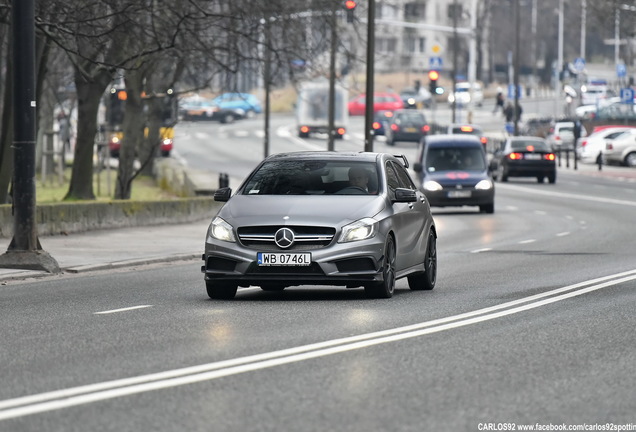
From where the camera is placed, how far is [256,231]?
15578 millimetres

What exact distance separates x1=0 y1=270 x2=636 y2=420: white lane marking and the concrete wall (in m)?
13.3

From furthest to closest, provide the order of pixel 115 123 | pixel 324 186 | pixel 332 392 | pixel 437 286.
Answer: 1. pixel 115 123
2. pixel 437 286
3. pixel 324 186
4. pixel 332 392

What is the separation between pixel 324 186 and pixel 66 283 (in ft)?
12.2

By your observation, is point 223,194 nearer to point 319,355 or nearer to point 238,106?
point 319,355

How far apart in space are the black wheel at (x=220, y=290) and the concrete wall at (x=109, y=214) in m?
10.4

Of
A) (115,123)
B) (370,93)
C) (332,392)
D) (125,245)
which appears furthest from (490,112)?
(332,392)

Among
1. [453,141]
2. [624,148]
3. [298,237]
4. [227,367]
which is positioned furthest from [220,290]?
[624,148]

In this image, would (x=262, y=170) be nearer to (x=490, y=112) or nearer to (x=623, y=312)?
(x=623, y=312)

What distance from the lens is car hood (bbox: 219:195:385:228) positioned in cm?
1555

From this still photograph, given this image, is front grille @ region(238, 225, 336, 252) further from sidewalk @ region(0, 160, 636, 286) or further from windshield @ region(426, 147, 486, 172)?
windshield @ region(426, 147, 486, 172)

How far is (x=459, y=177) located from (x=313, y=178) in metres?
21.6

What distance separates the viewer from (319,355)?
1120cm

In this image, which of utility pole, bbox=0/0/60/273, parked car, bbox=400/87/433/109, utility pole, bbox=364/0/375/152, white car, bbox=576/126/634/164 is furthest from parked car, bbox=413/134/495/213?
parked car, bbox=400/87/433/109

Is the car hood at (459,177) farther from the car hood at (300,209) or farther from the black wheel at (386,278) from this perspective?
the black wheel at (386,278)
